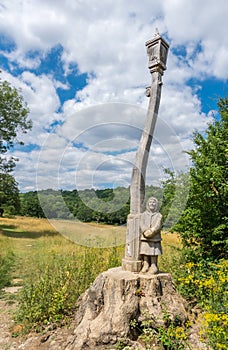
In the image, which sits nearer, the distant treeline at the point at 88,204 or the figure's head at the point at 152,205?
the figure's head at the point at 152,205

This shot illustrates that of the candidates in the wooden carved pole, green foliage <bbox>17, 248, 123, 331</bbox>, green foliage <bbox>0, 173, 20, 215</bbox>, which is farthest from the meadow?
green foliage <bbox>0, 173, 20, 215</bbox>

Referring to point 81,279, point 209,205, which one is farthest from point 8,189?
point 209,205

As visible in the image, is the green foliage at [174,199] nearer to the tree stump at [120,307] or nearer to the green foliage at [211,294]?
the green foliage at [211,294]

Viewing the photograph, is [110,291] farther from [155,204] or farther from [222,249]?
[222,249]

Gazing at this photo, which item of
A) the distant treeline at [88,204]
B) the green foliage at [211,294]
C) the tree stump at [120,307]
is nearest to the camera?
the green foliage at [211,294]

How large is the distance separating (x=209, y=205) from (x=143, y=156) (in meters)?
2.33

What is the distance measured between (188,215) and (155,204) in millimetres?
2221


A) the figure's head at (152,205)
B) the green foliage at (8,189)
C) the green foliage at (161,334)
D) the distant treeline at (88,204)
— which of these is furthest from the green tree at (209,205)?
the green foliage at (8,189)

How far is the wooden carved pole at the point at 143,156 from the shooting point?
14.1 ft

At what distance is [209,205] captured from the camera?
5770mm

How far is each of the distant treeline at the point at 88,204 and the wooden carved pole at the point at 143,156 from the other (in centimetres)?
75

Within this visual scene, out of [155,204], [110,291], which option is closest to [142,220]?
[155,204]

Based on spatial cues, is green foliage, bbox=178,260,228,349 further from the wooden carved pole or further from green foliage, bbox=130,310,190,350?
the wooden carved pole

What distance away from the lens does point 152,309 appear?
384cm
